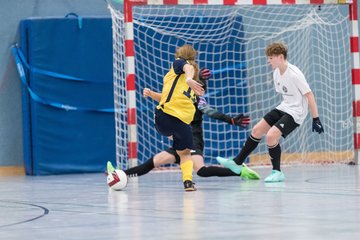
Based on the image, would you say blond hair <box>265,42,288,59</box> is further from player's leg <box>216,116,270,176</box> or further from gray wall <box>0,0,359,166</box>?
gray wall <box>0,0,359,166</box>

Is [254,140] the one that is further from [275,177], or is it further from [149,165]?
[149,165]

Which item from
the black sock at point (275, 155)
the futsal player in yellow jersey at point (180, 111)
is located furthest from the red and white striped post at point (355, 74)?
the futsal player in yellow jersey at point (180, 111)

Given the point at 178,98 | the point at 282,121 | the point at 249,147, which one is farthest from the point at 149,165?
→ the point at 282,121

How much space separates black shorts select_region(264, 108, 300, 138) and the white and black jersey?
0.05m

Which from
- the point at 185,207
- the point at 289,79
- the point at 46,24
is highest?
the point at 46,24

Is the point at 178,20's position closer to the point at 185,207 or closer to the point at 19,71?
the point at 19,71

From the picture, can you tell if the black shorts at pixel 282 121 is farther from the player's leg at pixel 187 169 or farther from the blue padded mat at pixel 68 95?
the blue padded mat at pixel 68 95

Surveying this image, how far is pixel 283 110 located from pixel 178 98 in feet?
6.25

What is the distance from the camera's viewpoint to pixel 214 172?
35.0ft

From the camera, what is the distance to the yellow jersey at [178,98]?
909 cm

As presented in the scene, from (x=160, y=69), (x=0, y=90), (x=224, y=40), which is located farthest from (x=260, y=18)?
(x=0, y=90)

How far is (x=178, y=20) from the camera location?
1485 centimetres

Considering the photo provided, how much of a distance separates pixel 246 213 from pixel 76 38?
8275 mm

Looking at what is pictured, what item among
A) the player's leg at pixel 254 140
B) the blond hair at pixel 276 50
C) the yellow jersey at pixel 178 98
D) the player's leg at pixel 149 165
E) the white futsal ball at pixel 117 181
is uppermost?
the blond hair at pixel 276 50
